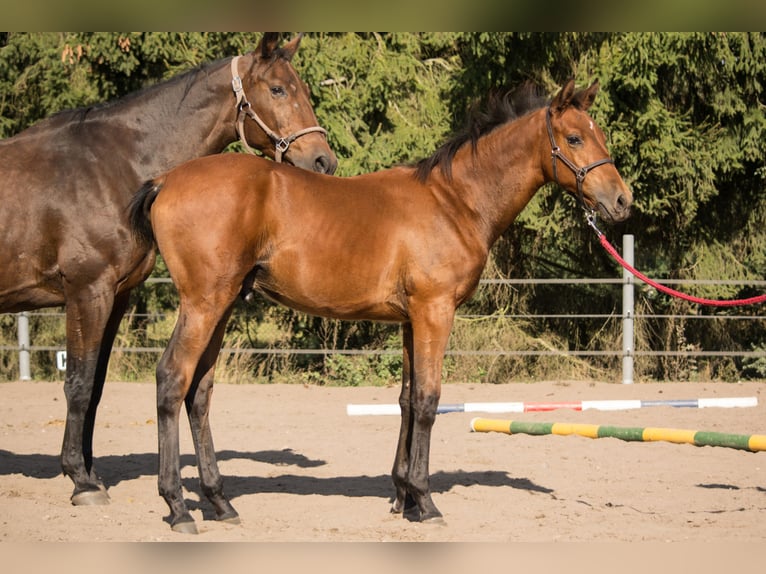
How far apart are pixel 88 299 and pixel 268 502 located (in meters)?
1.67

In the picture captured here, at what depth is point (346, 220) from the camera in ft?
15.9

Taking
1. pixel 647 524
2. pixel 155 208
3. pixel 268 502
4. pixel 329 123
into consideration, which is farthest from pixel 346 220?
pixel 329 123

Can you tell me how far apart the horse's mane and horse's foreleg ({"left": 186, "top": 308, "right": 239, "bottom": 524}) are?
60.8 inches

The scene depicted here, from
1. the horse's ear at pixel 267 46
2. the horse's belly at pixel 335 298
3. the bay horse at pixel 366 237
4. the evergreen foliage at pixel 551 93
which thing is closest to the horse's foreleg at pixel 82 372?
the bay horse at pixel 366 237

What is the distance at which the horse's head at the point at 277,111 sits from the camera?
17.8 feet

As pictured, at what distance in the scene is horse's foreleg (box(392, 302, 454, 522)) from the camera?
15.9 ft

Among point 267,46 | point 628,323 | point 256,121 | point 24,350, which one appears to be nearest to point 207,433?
point 256,121

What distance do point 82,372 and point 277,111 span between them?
80.0 inches

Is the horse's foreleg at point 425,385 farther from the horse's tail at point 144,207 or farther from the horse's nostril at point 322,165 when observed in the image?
the horse's tail at point 144,207

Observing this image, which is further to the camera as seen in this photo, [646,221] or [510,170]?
[646,221]

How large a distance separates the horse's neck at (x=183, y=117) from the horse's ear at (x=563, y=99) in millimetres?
2020

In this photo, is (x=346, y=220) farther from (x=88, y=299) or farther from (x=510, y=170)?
(x=88, y=299)

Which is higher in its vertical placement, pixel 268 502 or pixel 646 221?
pixel 646 221

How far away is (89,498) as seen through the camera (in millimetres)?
5293
